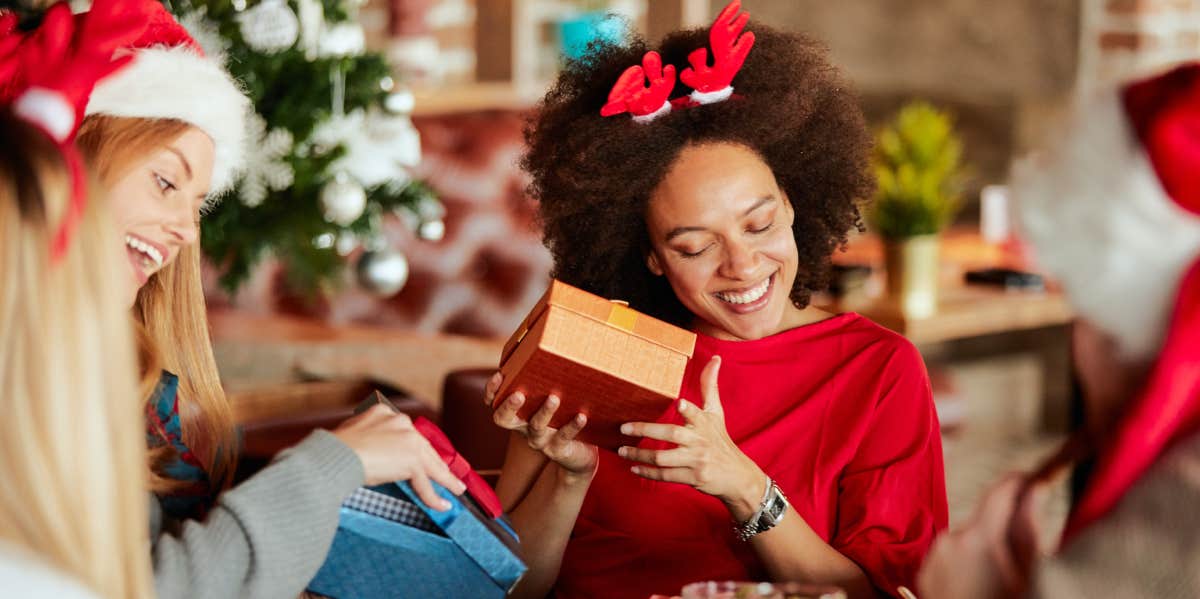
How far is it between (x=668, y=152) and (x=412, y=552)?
2.30 ft

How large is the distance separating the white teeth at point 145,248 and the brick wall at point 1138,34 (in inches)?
167

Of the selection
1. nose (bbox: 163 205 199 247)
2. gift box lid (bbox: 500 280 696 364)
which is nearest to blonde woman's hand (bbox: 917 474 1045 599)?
gift box lid (bbox: 500 280 696 364)

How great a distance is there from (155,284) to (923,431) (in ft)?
3.36

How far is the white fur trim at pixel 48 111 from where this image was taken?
1224 mm

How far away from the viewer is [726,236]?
69.1 inches

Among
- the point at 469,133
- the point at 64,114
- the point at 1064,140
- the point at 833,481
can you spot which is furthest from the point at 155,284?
the point at 469,133

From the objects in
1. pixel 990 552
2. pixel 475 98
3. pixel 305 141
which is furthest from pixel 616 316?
pixel 475 98

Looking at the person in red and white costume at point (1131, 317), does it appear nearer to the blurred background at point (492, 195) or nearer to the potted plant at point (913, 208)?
the blurred background at point (492, 195)

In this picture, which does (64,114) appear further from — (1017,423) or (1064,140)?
(1017,423)

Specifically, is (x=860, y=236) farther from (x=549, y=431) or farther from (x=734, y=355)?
(x=549, y=431)

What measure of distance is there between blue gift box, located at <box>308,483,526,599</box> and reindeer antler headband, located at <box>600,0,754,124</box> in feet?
2.09

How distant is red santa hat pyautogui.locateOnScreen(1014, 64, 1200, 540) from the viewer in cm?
104

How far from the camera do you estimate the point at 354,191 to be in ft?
8.02

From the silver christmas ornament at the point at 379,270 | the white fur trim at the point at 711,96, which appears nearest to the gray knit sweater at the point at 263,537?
the white fur trim at the point at 711,96
